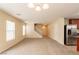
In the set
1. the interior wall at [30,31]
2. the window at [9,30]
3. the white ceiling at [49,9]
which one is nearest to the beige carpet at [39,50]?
the window at [9,30]

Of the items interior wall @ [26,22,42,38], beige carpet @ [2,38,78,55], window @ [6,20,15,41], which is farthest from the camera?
interior wall @ [26,22,42,38]

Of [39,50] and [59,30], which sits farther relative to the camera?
[59,30]

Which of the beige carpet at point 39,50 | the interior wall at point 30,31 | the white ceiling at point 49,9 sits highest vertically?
the white ceiling at point 49,9

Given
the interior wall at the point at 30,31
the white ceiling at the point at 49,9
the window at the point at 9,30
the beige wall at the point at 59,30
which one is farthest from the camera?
the interior wall at the point at 30,31

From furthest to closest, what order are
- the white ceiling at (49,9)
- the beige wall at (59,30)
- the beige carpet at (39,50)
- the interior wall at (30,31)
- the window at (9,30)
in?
the interior wall at (30,31)
the beige wall at (59,30)
the window at (9,30)
the beige carpet at (39,50)
the white ceiling at (49,9)

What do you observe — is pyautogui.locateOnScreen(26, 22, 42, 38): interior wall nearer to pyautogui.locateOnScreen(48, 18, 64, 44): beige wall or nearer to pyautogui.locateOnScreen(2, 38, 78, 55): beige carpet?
pyautogui.locateOnScreen(48, 18, 64, 44): beige wall

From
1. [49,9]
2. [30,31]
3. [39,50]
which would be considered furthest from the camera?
[30,31]

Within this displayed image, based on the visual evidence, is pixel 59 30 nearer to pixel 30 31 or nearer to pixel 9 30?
pixel 9 30

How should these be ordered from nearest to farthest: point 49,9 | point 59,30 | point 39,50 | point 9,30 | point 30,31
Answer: point 49,9
point 39,50
point 9,30
point 59,30
point 30,31

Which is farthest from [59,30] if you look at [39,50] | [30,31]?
[30,31]

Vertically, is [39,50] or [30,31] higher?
[30,31]

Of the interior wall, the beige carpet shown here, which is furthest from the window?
the interior wall

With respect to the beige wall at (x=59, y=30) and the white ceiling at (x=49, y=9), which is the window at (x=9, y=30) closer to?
the white ceiling at (x=49, y=9)
